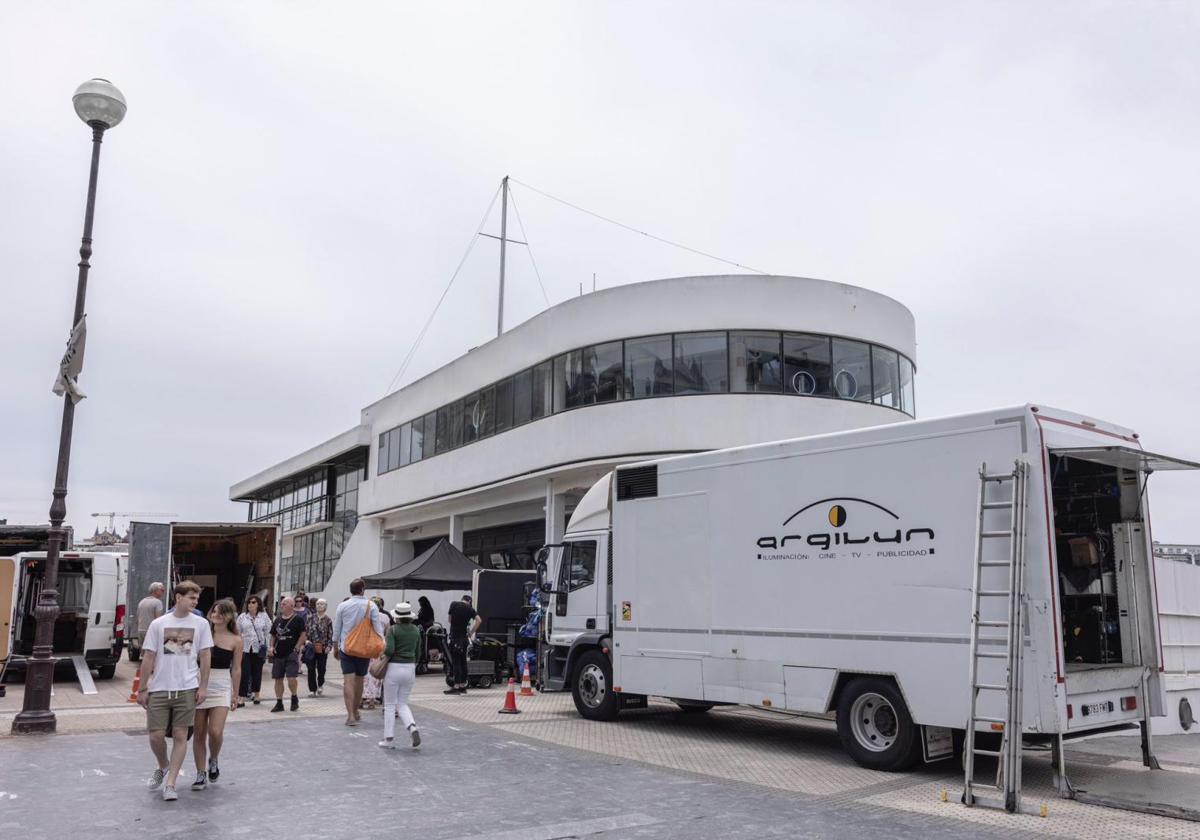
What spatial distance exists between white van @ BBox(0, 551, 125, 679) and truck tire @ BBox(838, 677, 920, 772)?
1522 centimetres

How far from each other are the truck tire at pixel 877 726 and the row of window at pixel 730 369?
1202 cm

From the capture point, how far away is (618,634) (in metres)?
12.8

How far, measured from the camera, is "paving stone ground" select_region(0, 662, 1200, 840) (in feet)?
24.1

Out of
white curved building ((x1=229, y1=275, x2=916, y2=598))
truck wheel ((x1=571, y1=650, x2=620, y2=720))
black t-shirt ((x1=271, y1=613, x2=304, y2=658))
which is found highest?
white curved building ((x1=229, y1=275, x2=916, y2=598))

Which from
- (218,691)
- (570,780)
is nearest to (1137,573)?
(570,780)

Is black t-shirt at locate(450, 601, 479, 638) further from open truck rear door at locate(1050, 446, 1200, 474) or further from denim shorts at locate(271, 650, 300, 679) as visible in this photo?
open truck rear door at locate(1050, 446, 1200, 474)

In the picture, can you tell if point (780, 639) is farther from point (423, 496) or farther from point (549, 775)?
point (423, 496)

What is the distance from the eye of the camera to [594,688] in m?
13.5

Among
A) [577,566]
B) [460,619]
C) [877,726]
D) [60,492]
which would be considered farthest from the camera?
[460,619]

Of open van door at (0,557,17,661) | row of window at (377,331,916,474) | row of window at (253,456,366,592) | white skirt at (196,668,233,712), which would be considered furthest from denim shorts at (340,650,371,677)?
row of window at (253,456,366,592)

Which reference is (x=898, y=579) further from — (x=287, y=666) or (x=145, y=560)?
(x=145, y=560)

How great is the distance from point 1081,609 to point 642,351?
13.4 m

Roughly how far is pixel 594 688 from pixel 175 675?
661cm

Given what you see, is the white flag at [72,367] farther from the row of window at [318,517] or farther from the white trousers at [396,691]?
the row of window at [318,517]
